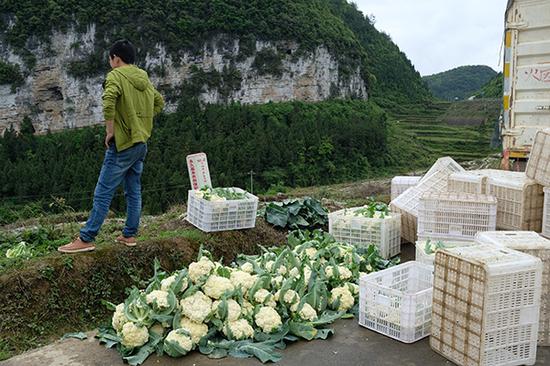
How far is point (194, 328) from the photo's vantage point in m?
3.31

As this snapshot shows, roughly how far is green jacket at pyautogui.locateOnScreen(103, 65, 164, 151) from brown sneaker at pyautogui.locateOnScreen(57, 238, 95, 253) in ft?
3.30

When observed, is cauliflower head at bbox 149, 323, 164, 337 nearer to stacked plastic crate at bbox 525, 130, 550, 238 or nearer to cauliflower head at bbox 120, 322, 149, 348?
cauliflower head at bbox 120, 322, 149, 348

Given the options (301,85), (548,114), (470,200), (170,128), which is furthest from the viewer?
(301,85)

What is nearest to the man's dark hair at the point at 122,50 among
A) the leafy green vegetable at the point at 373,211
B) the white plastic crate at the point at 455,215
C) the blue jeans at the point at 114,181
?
the blue jeans at the point at 114,181

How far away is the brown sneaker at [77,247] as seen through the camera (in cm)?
468

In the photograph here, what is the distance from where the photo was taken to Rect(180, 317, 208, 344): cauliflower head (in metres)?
3.27

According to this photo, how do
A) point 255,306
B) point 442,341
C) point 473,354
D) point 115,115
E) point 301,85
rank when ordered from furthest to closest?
1. point 301,85
2. point 115,115
3. point 255,306
4. point 442,341
5. point 473,354

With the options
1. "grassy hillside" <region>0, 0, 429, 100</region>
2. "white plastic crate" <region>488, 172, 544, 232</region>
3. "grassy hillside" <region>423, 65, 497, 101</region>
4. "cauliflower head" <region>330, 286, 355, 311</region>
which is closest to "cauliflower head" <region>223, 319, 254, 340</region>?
"cauliflower head" <region>330, 286, 355, 311</region>

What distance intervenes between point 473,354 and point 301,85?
54279 millimetres

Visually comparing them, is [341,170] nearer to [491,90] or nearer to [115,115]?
[491,90]

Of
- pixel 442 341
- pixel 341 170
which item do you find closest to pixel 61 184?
pixel 341 170

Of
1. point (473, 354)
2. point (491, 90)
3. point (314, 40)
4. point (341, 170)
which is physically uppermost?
point (314, 40)

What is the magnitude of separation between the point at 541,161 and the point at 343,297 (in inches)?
85.4

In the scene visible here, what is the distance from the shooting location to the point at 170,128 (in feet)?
146
